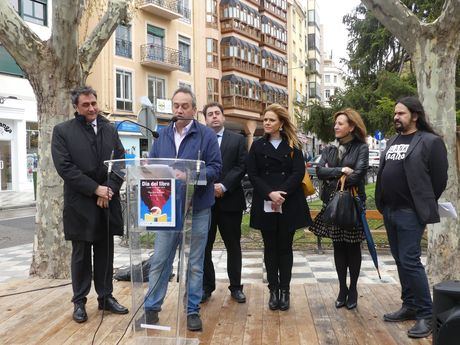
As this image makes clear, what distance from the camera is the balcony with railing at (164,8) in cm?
2881

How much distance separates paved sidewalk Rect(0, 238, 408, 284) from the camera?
256 inches

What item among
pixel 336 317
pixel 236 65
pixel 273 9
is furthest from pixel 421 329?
pixel 273 9

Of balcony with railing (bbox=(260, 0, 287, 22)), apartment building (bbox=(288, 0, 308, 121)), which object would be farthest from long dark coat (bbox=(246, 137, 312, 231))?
apartment building (bbox=(288, 0, 308, 121))

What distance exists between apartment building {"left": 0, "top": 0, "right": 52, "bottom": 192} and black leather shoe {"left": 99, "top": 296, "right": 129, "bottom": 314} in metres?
19.5

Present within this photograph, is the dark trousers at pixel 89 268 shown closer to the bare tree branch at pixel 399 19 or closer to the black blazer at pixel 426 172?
the black blazer at pixel 426 172

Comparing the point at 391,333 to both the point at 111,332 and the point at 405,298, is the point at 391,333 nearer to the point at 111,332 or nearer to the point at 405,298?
the point at 405,298

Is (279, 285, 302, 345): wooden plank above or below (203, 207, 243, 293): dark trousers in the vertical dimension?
below

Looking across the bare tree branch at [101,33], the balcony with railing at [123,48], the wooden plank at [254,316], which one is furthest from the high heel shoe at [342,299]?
the balcony with railing at [123,48]

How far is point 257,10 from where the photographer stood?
41062 mm

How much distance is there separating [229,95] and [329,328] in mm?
32597

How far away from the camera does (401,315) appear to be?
166 inches

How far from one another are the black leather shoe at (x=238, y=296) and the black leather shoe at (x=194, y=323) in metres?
0.86

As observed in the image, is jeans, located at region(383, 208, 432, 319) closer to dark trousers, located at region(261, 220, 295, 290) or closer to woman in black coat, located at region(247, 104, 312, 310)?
woman in black coat, located at region(247, 104, 312, 310)

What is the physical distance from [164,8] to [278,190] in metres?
27.2
